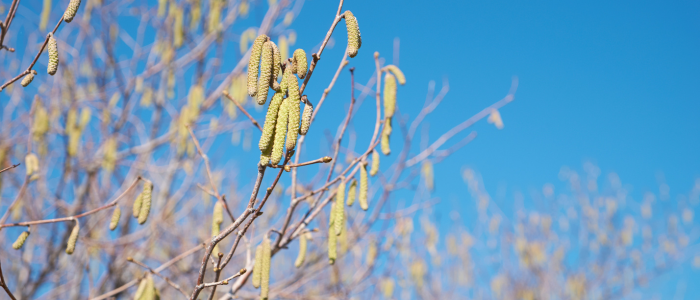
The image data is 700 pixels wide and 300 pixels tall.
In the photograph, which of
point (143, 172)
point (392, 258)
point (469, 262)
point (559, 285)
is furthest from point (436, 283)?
point (143, 172)

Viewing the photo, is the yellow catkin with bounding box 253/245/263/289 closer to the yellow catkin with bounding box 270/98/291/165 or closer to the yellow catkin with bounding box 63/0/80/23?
the yellow catkin with bounding box 270/98/291/165

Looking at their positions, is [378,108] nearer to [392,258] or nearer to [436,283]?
[392,258]

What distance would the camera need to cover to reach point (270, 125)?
1019mm

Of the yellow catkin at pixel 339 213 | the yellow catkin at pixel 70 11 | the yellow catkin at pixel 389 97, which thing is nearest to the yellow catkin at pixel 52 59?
the yellow catkin at pixel 70 11

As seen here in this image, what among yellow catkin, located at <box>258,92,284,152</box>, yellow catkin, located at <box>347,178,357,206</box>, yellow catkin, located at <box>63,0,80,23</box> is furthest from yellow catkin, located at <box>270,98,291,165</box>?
yellow catkin, located at <box>347,178,357,206</box>

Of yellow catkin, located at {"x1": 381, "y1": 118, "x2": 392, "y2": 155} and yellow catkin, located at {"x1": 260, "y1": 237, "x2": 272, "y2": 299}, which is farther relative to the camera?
yellow catkin, located at {"x1": 381, "y1": 118, "x2": 392, "y2": 155}

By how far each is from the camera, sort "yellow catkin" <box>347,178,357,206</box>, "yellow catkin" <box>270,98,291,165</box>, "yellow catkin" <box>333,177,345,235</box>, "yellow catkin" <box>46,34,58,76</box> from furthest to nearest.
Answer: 1. "yellow catkin" <box>347,178,357,206</box>
2. "yellow catkin" <box>333,177,345,235</box>
3. "yellow catkin" <box>46,34,58,76</box>
4. "yellow catkin" <box>270,98,291,165</box>

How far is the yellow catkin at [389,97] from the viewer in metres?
1.79

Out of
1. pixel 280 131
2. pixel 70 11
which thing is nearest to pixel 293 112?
pixel 280 131

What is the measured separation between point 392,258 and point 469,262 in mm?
4096

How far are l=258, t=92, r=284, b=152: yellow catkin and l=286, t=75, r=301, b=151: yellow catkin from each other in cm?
3

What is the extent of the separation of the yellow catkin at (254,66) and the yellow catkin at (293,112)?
0.27 ft

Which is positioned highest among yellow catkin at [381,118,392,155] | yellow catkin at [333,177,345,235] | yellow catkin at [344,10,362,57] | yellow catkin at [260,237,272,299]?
yellow catkin at [381,118,392,155]

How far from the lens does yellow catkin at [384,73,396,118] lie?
5.87 feet
